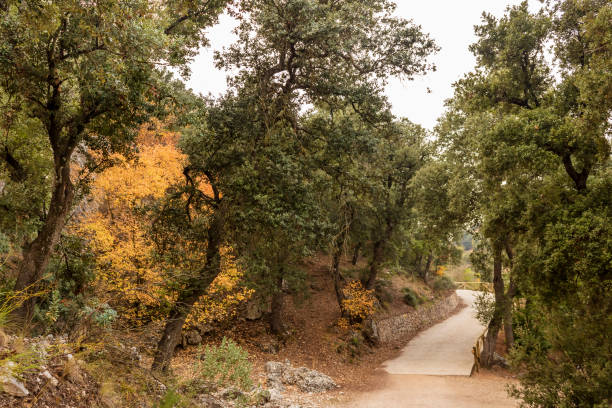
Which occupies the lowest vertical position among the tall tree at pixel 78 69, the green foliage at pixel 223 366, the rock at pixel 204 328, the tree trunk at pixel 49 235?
the rock at pixel 204 328

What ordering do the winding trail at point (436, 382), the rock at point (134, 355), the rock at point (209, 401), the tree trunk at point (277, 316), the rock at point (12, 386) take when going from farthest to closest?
1. the tree trunk at point (277, 316)
2. the winding trail at point (436, 382)
3. the rock at point (209, 401)
4. the rock at point (134, 355)
5. the rock at point (12, 386)

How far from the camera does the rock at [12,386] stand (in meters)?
3.19

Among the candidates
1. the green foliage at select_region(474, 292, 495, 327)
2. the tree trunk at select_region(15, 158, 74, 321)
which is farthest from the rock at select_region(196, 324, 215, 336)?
the green foliage at select_region(474, 292, 495, 327)

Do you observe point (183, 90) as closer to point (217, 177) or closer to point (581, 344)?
point (217, 177)

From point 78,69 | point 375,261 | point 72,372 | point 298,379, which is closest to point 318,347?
point 298,379

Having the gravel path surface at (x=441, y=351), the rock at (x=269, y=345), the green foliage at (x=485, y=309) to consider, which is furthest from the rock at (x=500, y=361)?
the rock at (x=269, y=345)

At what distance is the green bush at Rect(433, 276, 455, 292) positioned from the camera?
33500 mm

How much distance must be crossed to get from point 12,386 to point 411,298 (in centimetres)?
2568

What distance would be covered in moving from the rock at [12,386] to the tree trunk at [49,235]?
15.3ft

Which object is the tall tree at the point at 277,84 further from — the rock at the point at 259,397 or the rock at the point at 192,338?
the rock at the point at 192,338

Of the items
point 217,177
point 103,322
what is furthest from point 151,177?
point 103,322

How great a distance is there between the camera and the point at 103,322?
15.1ft

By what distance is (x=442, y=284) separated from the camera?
3406 cm

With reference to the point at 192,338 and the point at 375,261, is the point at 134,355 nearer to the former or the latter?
the point at 192,338
